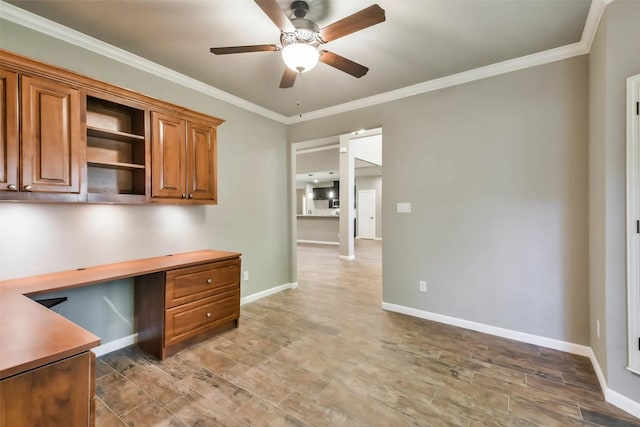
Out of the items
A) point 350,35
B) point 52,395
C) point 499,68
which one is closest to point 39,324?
point 52,395

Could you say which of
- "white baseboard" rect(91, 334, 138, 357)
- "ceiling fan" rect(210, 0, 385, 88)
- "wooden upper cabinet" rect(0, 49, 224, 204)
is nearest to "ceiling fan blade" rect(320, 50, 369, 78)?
"ceiling fan" rect(210, 0, 385, 88)

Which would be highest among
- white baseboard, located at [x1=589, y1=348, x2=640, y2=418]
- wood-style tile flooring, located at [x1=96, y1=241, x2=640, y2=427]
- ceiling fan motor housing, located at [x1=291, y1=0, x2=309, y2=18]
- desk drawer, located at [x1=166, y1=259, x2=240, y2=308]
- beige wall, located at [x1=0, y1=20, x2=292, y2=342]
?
ceiling fan motor housing, located at [x1=291, y1=0, x2=309, y2=18]

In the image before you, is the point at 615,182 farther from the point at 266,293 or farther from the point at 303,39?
the point at 266,293

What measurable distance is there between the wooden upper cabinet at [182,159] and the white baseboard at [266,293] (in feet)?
5.15

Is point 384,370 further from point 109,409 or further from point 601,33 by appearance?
point 601,33

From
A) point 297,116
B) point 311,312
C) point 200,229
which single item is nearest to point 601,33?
point 297,116

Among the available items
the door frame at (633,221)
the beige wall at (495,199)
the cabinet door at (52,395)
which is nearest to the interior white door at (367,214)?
the beige wall at (495,199)

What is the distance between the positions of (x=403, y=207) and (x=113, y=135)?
10.4 feet

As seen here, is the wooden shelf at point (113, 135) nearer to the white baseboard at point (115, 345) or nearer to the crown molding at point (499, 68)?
the white baseboard at point (115, 345)

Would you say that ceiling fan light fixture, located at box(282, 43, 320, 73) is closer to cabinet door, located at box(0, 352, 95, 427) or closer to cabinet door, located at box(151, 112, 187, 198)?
cabinet door, located at box(151, 112, 187, 198)

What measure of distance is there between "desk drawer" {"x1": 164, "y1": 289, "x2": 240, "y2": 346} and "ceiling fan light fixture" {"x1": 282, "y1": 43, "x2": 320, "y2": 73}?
7.51 feet

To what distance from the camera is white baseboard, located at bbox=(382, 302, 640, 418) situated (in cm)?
187

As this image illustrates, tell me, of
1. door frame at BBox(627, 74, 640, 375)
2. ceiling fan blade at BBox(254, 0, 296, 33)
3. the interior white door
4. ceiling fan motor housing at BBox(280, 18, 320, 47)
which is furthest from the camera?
the interior white door

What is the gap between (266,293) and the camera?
169 inches
